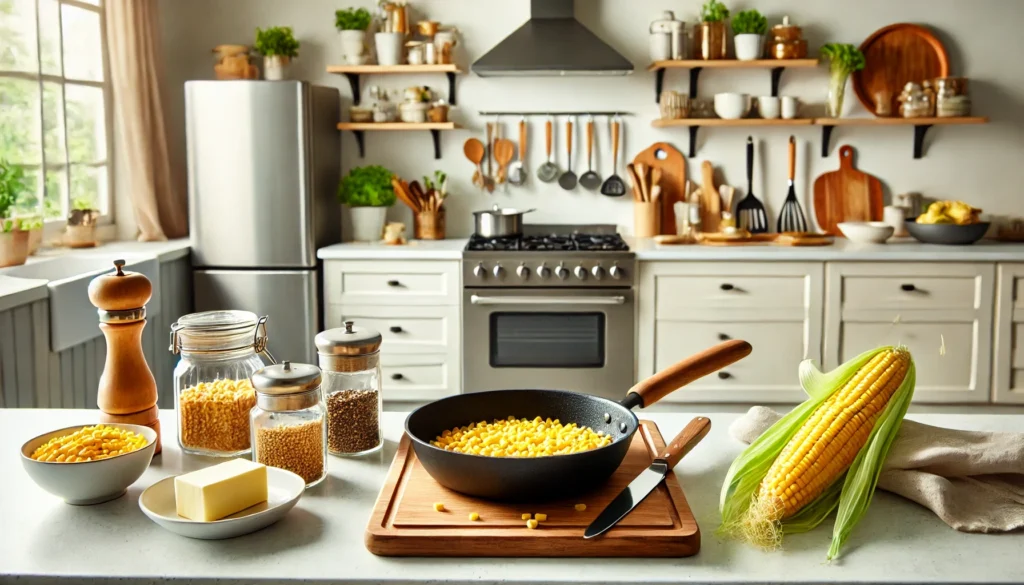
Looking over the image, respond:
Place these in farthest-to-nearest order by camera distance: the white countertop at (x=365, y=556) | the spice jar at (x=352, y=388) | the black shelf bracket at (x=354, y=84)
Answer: the black shelf bracket at (x=354, y=84), the spice jar at (x=352, y=388), the white countertop at (x=365, y=556)

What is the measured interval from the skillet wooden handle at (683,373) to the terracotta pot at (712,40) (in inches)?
128

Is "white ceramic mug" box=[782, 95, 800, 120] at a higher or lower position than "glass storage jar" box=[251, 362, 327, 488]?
higher

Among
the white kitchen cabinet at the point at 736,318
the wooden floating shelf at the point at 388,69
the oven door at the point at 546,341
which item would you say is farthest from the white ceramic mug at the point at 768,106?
the wooden floating shelf at the point at 388,69

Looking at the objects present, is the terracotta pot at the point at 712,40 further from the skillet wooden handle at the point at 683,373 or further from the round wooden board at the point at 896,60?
the skillet wooden handle at the point at 683,373

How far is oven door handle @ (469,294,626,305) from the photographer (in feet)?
12.7

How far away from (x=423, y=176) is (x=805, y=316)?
1.94m

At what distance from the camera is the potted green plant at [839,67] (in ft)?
14.1

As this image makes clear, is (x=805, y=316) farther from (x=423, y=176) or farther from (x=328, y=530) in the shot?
(x=328, y=530)

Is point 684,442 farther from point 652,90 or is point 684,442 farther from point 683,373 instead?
point 652,90

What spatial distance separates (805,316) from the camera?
3898 mm

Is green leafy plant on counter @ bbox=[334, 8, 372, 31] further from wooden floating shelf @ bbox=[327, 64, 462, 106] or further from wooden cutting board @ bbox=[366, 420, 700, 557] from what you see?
wooden cutting board @ bbox=[366, 420, 700, 557]

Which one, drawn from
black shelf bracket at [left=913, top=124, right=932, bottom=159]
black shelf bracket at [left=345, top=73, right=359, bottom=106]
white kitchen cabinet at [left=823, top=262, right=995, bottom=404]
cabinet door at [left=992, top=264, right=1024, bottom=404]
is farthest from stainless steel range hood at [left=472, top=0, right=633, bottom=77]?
cabinet door at [left=992, top=264, right=1024, bottom=404]

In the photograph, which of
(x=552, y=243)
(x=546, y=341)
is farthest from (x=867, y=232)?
(x=546, y=341)

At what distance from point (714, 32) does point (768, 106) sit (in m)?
0.43
